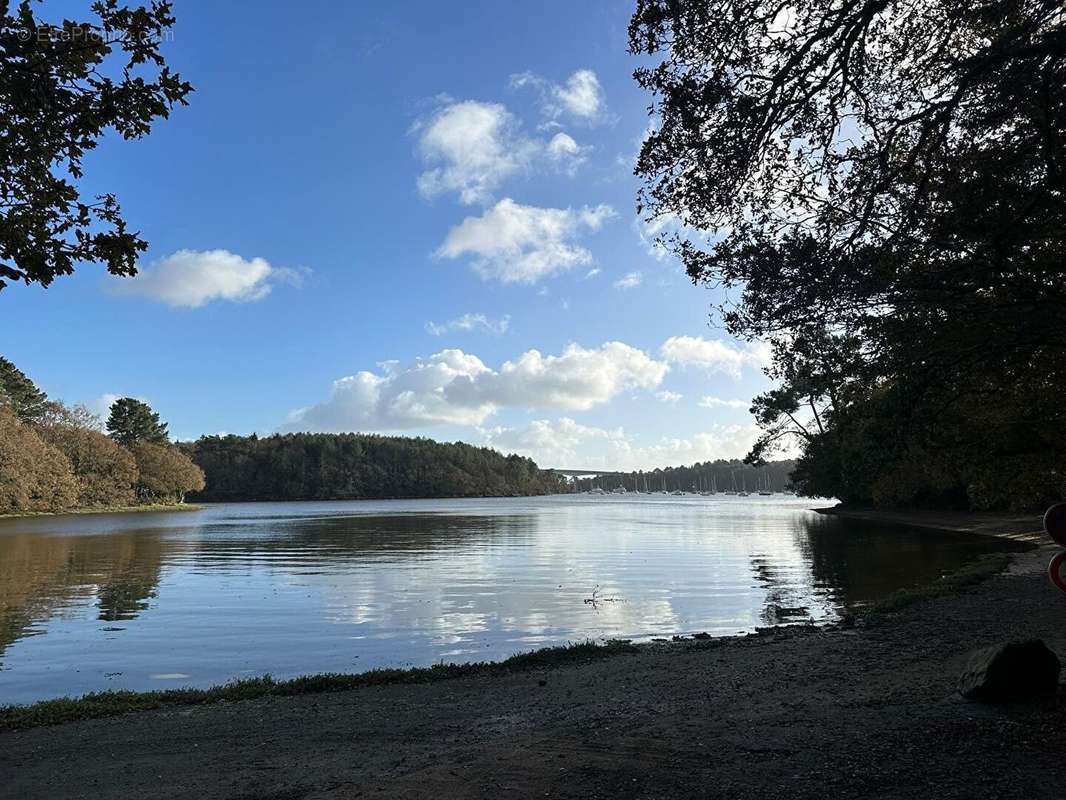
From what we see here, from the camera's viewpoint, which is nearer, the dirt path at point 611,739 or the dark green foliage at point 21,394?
the dirt path at point 611,739

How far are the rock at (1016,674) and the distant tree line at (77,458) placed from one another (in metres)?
90.7

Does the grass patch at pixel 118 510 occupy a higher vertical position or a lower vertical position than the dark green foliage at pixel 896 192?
lower

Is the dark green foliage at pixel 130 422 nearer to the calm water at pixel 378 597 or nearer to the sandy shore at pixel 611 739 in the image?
the calm water at pixel 378 597

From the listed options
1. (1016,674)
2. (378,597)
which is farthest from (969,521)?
(1016,674)

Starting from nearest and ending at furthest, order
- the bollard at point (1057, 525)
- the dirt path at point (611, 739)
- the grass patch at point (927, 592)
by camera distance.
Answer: the dirt path at point (611, 739) < the bollard at point (1057, 525) < the grass patch at point (927, 592)

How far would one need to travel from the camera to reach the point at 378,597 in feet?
75.5

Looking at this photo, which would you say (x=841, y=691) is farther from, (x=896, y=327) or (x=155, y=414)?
(x=155, y=414)

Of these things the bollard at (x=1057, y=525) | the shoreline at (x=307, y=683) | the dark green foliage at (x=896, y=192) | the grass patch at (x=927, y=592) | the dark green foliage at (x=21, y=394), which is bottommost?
the shoreline at (x=307, y=683)

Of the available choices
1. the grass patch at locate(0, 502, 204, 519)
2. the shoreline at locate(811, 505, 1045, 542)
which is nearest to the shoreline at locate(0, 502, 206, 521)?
the grass patch at locate(0, 502, 204, 519)

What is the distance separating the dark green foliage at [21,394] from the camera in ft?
308

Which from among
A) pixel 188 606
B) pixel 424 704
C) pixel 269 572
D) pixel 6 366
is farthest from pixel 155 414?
pixel 424 704

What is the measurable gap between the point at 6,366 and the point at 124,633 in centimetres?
9601

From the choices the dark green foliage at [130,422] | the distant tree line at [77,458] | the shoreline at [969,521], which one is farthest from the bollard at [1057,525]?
the dark green foliage at [130,422]

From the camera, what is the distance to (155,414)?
13812 cm
